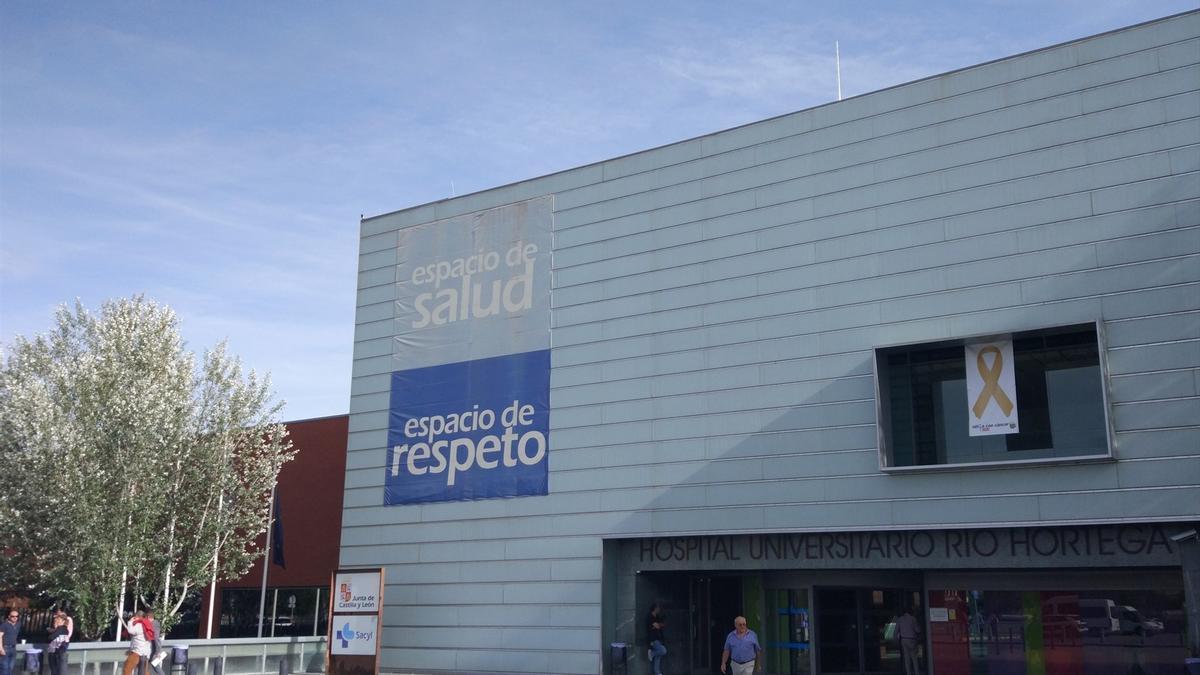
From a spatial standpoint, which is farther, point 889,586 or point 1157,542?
point 889,586

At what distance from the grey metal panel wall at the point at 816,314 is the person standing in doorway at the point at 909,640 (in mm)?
3023

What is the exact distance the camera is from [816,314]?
76.3ft

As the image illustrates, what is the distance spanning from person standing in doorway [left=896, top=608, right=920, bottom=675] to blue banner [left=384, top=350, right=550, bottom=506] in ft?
29.1

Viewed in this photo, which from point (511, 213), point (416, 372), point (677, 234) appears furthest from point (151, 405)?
point (677, 234)

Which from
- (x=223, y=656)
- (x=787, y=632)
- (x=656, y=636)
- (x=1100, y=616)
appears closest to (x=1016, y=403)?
(x=1100, y=616)

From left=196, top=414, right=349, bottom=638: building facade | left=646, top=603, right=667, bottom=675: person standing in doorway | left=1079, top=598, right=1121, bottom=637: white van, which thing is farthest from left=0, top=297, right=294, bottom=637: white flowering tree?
left=1079, top=598, right=1121, bottom=637: white van

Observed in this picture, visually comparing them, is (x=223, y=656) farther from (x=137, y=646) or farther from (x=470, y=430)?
(x=470, y=430)

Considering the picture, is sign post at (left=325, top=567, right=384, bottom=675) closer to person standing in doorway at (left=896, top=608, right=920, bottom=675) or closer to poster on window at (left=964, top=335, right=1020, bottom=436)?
person standing in doorway at (left=896, top=608, right=920, bottom=675)

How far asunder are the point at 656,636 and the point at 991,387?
9.36 metres

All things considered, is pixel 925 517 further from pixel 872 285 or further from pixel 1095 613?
pixel 872 285

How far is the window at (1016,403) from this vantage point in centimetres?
2025

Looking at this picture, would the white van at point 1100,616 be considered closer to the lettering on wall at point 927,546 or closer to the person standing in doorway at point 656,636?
the lettering on wall at point 927,546

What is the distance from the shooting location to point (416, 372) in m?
29.4

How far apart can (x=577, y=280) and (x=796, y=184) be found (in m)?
6.09
